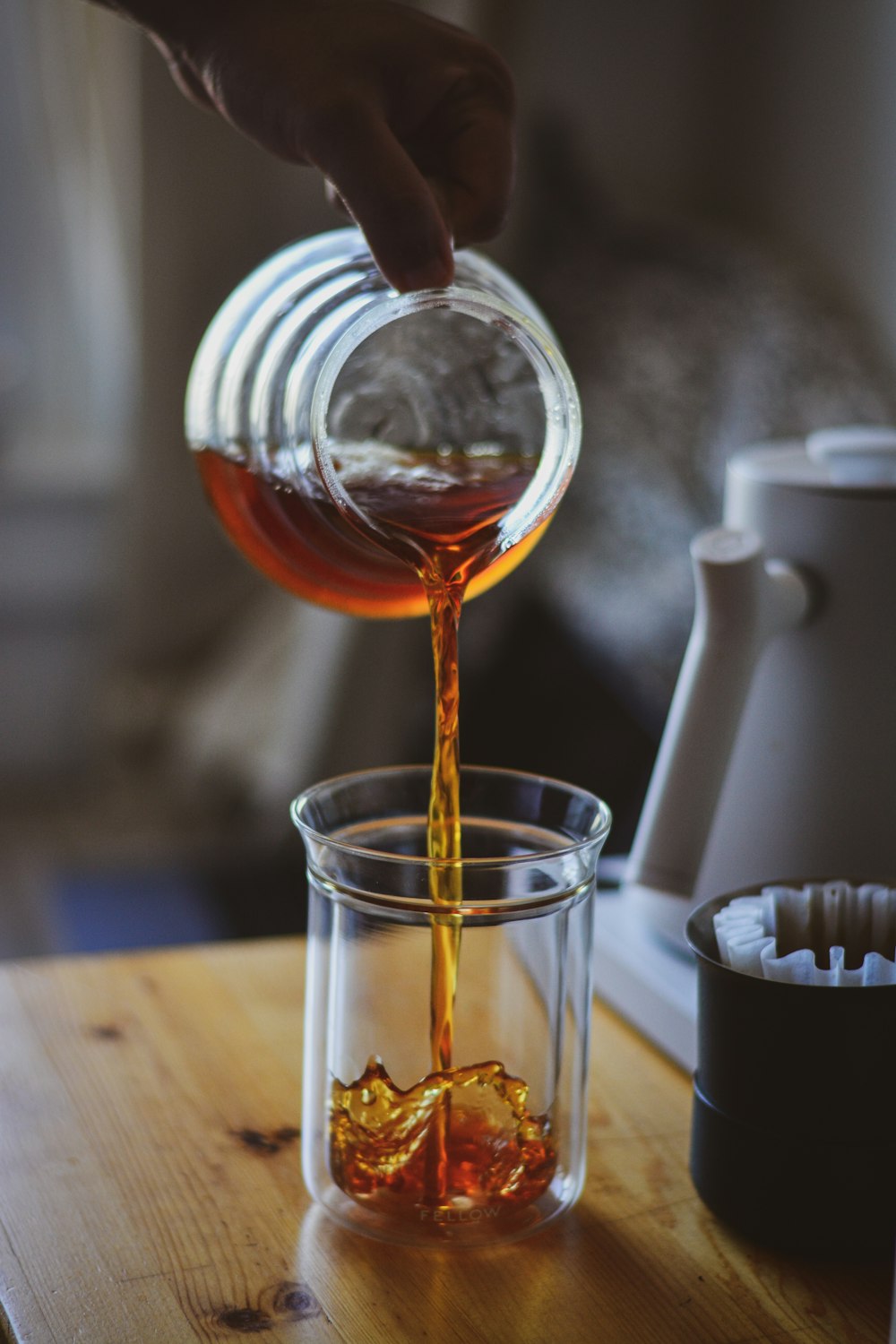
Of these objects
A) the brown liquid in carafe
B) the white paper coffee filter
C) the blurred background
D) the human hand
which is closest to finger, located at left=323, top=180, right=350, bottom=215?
the human hand

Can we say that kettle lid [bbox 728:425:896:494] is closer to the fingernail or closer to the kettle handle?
the kettle handle

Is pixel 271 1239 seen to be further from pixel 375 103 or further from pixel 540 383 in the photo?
pixel 375 103

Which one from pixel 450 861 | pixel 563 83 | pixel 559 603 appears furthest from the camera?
pixel 563 83

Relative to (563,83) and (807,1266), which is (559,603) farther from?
(807,1266)

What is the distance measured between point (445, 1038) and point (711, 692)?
0.69 ft

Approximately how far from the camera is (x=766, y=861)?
2.33ft

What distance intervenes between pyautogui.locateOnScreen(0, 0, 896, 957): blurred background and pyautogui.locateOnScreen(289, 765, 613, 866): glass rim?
970 mm

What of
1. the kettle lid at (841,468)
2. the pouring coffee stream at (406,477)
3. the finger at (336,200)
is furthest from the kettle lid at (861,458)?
the finger at (336,200)

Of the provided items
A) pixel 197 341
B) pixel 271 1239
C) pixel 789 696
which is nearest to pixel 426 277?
pixel 789 696

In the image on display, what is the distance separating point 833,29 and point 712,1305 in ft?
5.01

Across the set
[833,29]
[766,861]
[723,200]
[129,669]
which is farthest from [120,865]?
[766,861]

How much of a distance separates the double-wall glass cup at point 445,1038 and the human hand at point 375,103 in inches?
9.9

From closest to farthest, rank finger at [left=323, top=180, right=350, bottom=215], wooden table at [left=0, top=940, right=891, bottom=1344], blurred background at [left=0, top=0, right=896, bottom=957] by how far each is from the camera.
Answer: wooden table at [left=0, top=940, right=891, bottom=1344] → finger at [left=323, top=180, right=350, bottom=215] → blurred background at [left=0, top=0, right=896, bottom=957]

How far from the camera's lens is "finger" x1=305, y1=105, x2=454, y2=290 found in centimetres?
59
